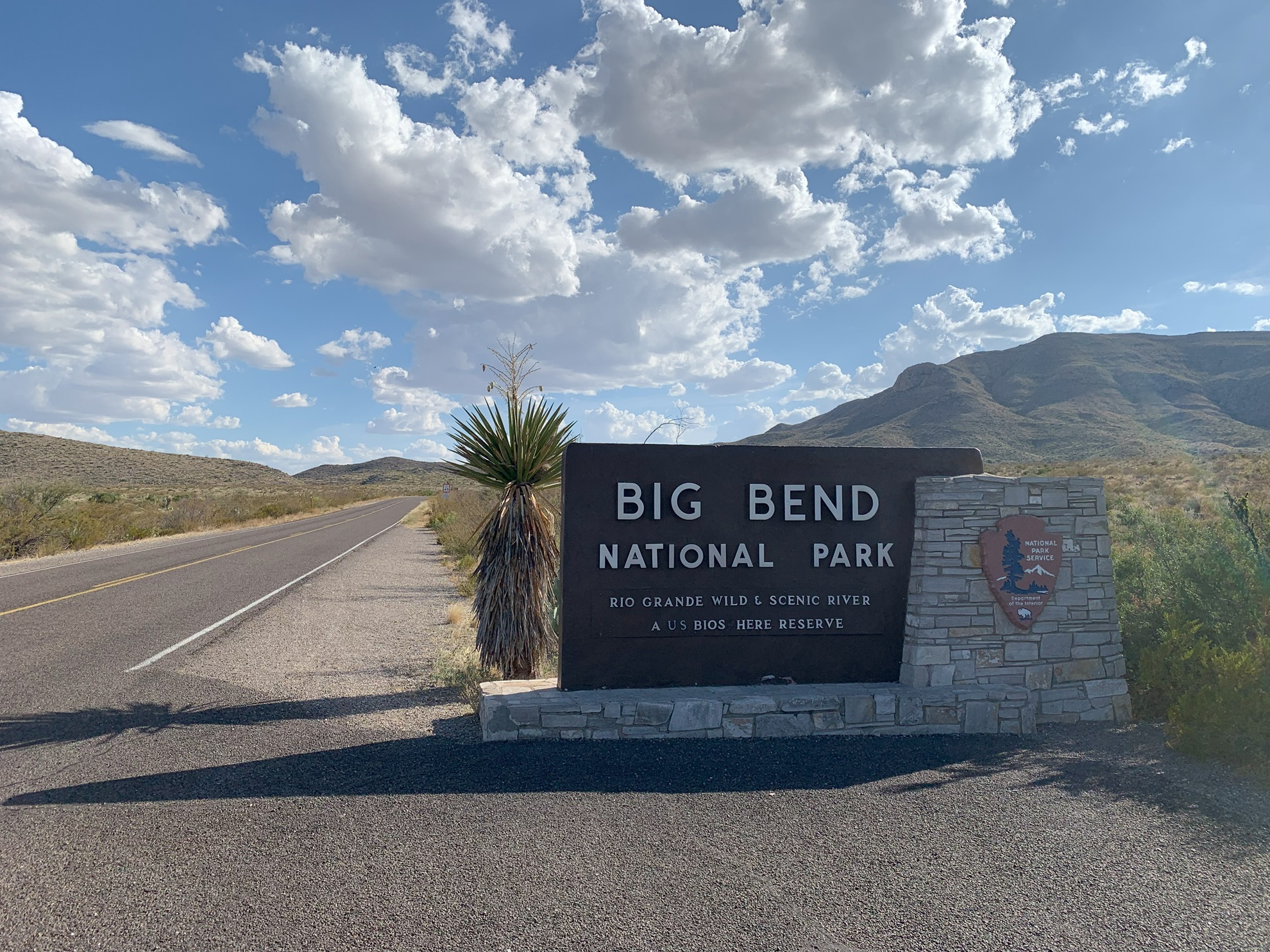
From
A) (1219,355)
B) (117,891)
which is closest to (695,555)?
(117,891)

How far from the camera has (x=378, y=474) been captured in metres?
170

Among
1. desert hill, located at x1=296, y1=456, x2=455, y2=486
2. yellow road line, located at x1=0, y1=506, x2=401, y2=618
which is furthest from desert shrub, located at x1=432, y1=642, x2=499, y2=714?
desert hill, located at x1=296, y1=456, x2=455, y2=486

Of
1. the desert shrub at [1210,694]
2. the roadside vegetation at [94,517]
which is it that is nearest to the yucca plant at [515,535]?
the desert shrub at [1210,694]

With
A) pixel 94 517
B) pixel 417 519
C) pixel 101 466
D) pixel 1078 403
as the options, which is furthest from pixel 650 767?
pixel 101 466

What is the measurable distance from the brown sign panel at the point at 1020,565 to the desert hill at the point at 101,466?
6262cm

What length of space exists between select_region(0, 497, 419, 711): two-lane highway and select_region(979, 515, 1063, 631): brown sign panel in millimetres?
8476

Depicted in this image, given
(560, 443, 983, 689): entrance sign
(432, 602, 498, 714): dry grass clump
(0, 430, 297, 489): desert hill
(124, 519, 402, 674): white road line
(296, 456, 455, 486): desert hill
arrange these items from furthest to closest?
(296, 456, 455, 486): desert hill, (0, 430, 297, 489): desert hill, (124, 519, 402, 674): white road line, (432, 602, 498, 714): dry grass clump, (560, 443, 983, 689): entrance sign

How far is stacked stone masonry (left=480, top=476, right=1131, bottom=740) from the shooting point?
6375 millimetres

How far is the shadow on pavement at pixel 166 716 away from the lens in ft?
20.5

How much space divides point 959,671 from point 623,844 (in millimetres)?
3898

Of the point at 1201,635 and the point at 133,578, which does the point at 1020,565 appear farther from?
the point at 133,578

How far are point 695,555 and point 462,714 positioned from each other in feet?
8.53

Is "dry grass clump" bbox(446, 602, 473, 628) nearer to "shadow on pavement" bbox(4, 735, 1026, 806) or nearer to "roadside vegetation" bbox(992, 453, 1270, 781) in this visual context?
"shadow on pavement" bbox(4, 735, 1026, 806)

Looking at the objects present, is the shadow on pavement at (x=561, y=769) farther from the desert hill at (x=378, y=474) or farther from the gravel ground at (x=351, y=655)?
the desert hill at (x=378, y=474)
